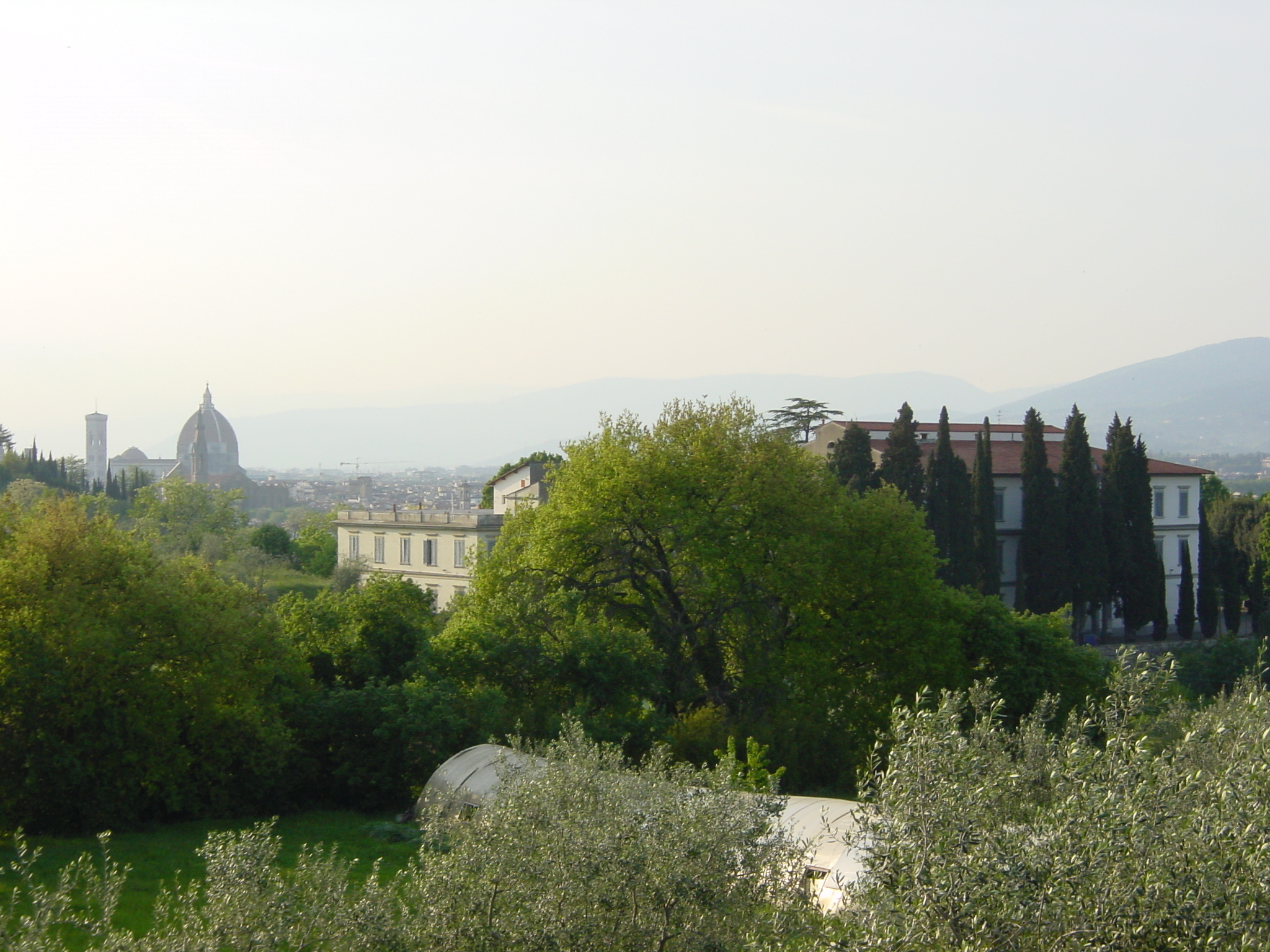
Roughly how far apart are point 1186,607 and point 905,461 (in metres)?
18.3

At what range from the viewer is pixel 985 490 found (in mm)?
56719

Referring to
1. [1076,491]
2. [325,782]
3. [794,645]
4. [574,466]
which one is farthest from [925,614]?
[1076,491]

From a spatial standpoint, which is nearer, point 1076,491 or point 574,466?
point 574,466

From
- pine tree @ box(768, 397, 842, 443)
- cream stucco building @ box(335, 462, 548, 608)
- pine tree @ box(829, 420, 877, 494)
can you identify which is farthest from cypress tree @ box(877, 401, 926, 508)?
cream stucco building @ box(335, 462, 548, 608)

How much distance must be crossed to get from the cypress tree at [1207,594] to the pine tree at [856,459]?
67.7 ft

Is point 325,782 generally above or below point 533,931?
below

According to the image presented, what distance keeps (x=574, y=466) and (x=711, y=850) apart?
24.0 meters

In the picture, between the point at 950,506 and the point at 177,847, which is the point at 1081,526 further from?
the point at 177,847

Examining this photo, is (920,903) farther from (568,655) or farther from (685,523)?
(685,523)

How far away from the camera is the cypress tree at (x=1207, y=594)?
206 feet

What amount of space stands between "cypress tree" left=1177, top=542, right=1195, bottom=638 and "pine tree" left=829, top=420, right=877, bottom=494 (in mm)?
19135

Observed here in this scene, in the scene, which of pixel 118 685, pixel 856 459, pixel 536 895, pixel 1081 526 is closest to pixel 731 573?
pixel 118 685

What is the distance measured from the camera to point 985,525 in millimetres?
56250

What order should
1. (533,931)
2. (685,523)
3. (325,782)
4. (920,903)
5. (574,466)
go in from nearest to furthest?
(920,903) < (533,931) < (325,782) < (685,523) < (574,466)
